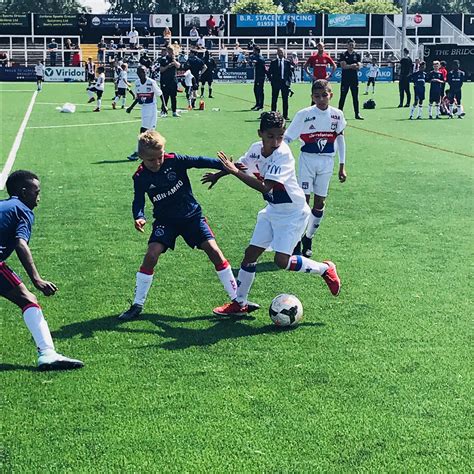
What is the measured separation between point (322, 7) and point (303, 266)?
89459 millimetres

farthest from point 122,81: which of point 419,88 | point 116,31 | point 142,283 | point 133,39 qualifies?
point 116,31

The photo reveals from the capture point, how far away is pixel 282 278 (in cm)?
872

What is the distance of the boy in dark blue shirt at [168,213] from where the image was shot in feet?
23.8

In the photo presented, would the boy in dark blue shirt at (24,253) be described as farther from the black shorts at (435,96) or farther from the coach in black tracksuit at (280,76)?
the black shorts at (435,96)

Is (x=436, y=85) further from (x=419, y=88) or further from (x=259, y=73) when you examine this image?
(x=259, y=73)

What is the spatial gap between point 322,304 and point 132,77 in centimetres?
4400

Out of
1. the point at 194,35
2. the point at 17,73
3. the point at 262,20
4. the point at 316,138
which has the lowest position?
the point at 316,138

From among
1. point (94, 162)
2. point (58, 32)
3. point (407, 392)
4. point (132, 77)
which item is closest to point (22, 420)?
point (407, 392)

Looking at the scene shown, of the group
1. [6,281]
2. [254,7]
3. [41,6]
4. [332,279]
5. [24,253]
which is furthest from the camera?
[41,6]

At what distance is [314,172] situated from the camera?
9852mm

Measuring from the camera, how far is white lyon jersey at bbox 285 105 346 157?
9.73 meters

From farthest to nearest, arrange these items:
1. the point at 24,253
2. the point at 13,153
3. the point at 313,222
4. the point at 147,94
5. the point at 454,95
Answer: the point at 454,95 → the point at 13,153 → the point at 147,94 → the point at 313,222 → the point at 24,253

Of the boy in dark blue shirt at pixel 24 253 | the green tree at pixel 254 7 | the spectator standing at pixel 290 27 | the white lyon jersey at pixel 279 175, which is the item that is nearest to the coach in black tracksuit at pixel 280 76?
the white lyon jersey at pixel 279 175

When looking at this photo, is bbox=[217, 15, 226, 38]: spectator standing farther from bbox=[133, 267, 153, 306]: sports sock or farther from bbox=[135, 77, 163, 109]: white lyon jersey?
bbox=[133, 267, 153, 306]: sports sock
